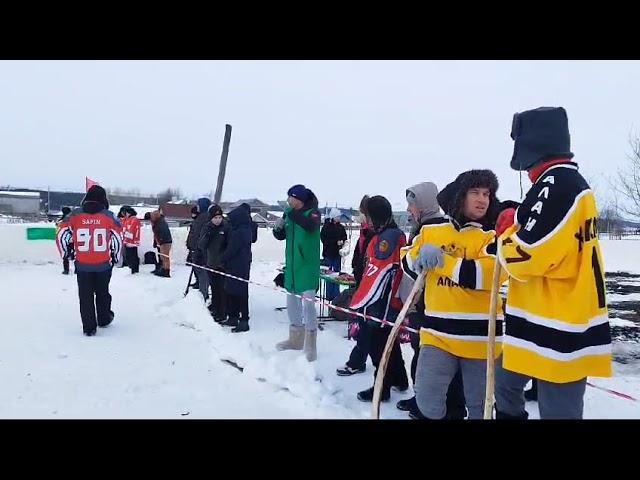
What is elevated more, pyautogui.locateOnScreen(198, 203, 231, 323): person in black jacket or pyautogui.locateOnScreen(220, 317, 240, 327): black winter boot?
pyautogui.locateOnScreen(198, 203, 231, 323): person in black jacket

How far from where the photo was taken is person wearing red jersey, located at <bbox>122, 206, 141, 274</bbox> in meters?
12.5

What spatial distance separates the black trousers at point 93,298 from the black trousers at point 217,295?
1.51 meters

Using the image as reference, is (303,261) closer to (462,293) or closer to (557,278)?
(462,293)

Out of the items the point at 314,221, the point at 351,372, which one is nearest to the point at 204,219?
the point at 314,221

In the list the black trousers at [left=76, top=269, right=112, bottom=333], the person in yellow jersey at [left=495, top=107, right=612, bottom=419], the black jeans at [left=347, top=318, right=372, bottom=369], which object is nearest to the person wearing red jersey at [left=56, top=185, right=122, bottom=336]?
the black trousers at [left=76, top=269, right=112, bottom=333]

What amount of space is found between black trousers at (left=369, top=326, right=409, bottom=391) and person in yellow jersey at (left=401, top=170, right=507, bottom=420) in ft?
4.11

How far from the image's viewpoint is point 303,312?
5656 millimetres

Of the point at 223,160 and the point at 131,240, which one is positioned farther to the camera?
the point at 131,240

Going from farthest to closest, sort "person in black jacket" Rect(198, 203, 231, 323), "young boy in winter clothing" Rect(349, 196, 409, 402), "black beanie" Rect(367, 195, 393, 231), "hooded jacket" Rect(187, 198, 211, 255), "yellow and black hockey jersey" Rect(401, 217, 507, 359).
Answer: "hooded jacket" Rect(187, 198, 211, 255) → "person in black jacket" Rect(198, 203, 231, 323) → "black beanie" Rect(367, 195, 393, 231) → "young boy in winter clothing" Rect(349, 196, 409, 402) → "yellow and black hockey jersey" Rect(401, 217, 507, 359)

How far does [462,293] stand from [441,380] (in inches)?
20.7

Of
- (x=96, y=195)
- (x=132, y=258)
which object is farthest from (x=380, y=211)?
(x=132, y=258)

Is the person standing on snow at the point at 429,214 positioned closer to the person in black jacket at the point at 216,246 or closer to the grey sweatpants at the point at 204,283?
the person in black jacket at the point at 216,246

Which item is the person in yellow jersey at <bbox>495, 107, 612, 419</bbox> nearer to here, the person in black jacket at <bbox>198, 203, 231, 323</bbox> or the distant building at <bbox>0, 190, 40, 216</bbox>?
the person in black jacket at <bbox>198, 203, 231, 323</bbox>

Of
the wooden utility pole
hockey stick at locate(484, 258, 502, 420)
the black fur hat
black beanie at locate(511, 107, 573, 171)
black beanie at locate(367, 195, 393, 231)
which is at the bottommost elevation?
hockey stick at locate(484, 258, 502, 420)
